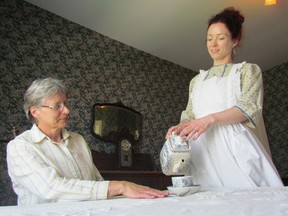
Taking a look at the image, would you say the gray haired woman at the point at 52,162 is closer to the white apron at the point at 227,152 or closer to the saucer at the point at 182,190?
the saucer at the point at 182,190

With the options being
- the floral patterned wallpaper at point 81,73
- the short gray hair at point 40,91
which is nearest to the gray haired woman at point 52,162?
the short gray hair at point 40,91

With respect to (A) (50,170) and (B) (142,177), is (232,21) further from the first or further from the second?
(B) (142,177)

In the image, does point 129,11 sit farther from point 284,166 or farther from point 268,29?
point 284,166

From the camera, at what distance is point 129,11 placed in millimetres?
3264

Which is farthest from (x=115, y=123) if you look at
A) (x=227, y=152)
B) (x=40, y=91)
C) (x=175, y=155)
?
(x=175, y=155)

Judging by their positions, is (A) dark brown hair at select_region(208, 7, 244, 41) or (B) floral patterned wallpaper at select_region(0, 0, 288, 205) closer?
(A) dark brown hair at select_region(208, 7, 244, 41)

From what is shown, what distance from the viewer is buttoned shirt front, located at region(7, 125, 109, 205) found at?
40.6 inches

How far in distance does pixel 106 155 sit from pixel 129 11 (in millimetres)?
1449

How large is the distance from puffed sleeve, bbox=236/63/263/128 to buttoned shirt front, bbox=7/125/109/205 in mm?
529

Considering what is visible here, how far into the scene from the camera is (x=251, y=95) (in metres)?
1.16

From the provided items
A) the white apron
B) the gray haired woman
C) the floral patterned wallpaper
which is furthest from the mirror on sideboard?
the white apron

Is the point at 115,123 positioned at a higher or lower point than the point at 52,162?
higher

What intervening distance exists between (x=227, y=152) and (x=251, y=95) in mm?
219

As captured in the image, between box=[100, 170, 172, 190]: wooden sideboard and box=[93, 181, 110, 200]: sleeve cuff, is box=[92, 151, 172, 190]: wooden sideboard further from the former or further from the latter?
box=[93, 181, 110, 200]: sleeve cuff
